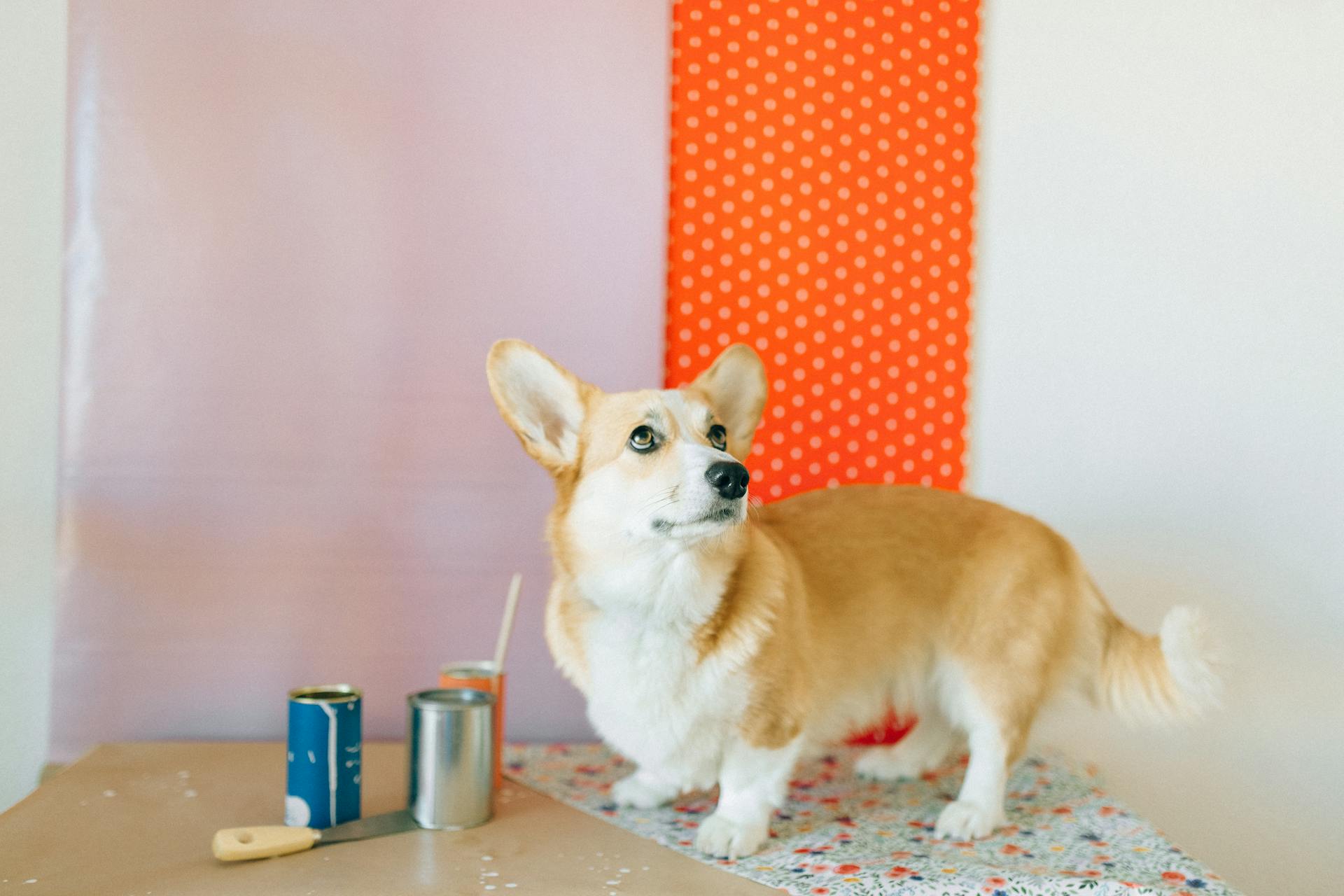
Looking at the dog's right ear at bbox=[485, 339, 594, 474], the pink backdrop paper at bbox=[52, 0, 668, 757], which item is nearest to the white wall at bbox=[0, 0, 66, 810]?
the pink backdrop paper at bbox=[52, 0, 668, 757]

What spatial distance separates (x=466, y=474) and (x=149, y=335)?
0.67 m

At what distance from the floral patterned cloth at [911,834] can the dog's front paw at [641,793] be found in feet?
0.05

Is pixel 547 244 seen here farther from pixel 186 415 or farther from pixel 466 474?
pixel 186 415

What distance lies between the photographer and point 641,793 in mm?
1590

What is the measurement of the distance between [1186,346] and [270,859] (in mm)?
2028

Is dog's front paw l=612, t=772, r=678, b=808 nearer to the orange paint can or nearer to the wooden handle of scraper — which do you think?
the orange paint can

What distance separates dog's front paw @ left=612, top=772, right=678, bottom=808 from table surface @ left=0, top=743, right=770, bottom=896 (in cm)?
9

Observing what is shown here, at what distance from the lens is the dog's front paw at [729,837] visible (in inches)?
54.0

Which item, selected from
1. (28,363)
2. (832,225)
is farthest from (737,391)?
(28,363)

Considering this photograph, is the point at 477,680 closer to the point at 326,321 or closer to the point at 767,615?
the point at 767,615

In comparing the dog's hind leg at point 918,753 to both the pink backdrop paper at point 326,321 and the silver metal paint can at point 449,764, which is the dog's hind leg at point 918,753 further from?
the silver metal paint can at point 449,764

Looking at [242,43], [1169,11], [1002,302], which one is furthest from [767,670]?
[1169,11]

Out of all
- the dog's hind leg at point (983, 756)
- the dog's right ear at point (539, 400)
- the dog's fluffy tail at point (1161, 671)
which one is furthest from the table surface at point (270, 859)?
the dog's fluffy tail at point (1161, 671)

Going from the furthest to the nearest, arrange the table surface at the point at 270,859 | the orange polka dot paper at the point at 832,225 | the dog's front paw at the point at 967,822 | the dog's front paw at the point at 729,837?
1. the orange polka dot paper at the point at 832,225
2. the dog's front paw at the point at 967,822
3. the dog's front paw at the point at 729,837
4. the table surface at the point at 270,859
